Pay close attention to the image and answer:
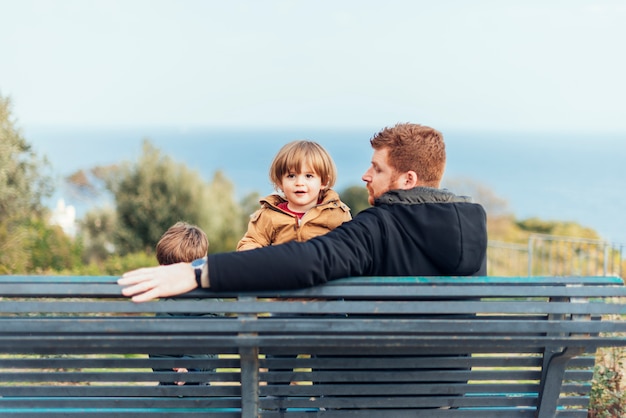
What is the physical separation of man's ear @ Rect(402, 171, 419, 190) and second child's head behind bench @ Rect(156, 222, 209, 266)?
1.03 meters

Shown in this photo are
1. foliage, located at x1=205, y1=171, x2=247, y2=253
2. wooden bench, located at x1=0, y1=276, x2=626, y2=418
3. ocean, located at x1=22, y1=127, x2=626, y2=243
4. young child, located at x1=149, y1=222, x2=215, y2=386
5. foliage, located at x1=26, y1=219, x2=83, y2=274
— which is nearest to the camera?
wooden bench, located at x1=0, y1=276, x2=626, y2=418

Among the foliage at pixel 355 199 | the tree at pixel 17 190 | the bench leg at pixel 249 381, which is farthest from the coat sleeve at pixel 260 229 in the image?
the foliage at pixel 355 199

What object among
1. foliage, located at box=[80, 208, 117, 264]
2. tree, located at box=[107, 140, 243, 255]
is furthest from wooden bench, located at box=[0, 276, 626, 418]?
foliage, located at box=[80, 208, 117, 264]

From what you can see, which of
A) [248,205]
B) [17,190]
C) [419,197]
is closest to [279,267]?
[419,197]

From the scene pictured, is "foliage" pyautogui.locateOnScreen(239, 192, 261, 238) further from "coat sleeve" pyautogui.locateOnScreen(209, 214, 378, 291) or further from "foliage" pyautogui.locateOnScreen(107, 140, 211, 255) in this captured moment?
"coat sleeve" pyautogui.locateOnScreen(209, 214, 378, 291)

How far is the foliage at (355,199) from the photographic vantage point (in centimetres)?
2357

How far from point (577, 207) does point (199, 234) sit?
98.1m

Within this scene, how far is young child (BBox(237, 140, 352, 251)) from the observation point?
3551mm

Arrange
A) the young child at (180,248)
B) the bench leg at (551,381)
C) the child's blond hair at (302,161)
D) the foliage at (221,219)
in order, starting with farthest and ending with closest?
the foliage at (221,219) < the child's blond hair at (302,161) < the young child at (180,248) < the bench leg at (551,381)

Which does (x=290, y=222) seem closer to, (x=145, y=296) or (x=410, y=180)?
(x=410, y=180)

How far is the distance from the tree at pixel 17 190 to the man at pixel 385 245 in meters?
9.60

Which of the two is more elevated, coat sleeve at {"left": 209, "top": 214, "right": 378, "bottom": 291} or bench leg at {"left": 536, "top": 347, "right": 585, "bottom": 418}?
coat sleeve at {"left": 209, "top": 214, "right": 378, "bottom": 291}

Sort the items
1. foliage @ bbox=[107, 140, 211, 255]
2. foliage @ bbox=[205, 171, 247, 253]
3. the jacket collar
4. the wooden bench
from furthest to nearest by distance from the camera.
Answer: foliage @ bbox=[205, 171, 247, 253]
foliage @ bbox=[107, 140, 211, 255]
the jacket collar
the wooden bench

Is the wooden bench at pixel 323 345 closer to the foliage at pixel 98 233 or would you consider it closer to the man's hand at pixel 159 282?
the man's hand at pixel 159 282
